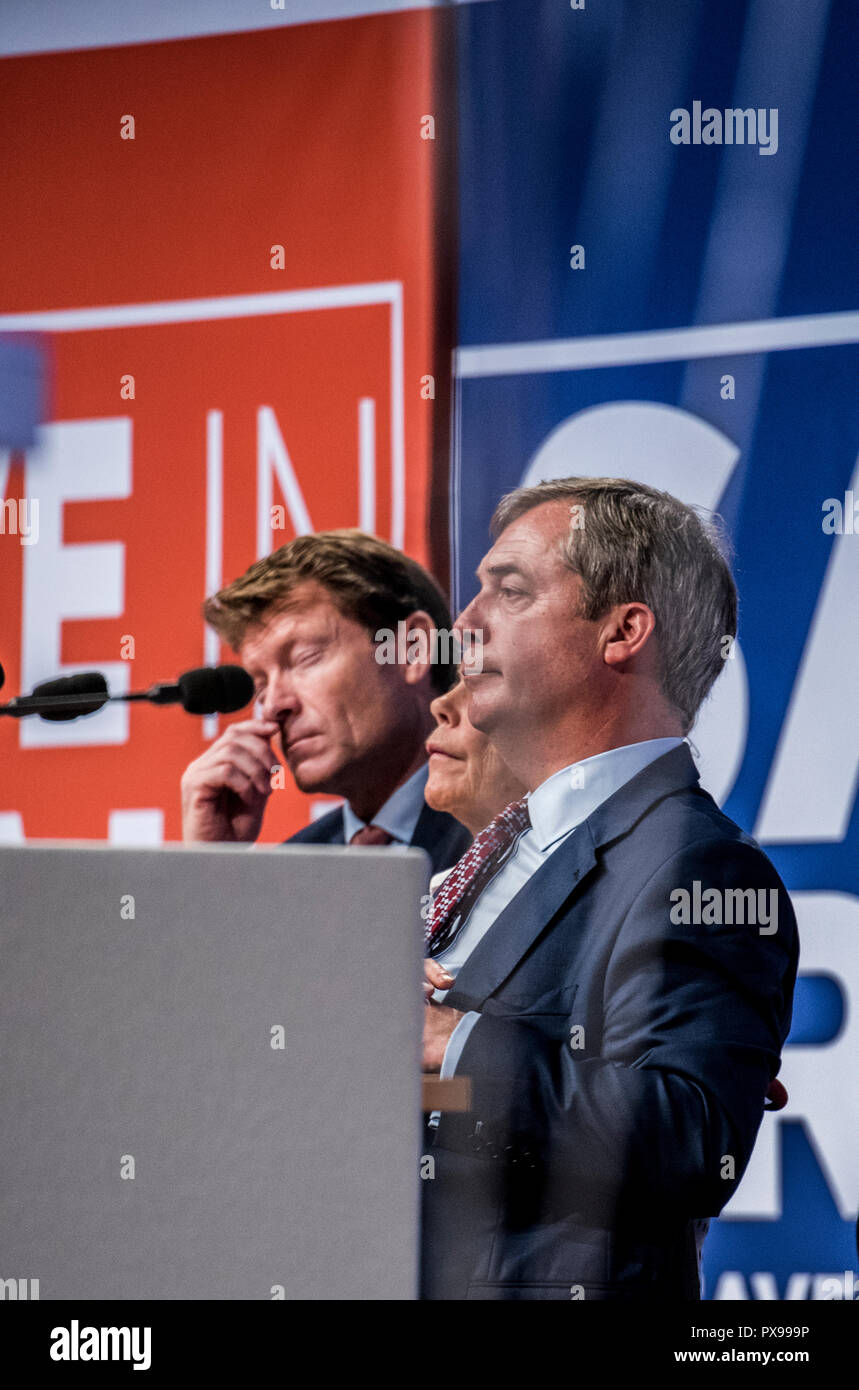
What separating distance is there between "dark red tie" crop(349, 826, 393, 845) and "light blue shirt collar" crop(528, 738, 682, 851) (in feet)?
1.21

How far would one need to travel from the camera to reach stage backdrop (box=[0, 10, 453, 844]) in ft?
8.67

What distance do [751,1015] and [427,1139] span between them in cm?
50

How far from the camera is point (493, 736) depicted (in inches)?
93.3

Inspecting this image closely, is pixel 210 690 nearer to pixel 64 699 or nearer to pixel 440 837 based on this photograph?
pixel 64 699

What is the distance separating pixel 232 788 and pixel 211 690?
0.80 meters

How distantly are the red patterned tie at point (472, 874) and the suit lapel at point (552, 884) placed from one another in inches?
3.2

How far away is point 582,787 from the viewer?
2223mm

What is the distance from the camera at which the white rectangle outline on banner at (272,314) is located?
8.55ft

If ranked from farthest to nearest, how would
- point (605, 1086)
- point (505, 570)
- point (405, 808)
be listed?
point (405, 808), point (505, 570), point (605, 1086)

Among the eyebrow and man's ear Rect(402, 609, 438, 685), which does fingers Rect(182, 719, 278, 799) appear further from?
the eyebrow

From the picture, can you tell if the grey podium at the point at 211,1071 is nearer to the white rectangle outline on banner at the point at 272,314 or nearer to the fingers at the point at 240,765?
the fingers at the point at 240,765

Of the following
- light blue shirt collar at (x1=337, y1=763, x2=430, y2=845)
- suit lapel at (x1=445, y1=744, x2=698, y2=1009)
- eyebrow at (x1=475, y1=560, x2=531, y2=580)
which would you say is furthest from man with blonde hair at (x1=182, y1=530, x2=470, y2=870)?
suit lapel at (x1=445, y1=744, x2=698, y2=1009)

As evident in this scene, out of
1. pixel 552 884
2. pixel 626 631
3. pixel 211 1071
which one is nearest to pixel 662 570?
pixel 626 631

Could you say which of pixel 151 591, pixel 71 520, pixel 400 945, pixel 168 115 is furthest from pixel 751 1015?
pixel 168 115
